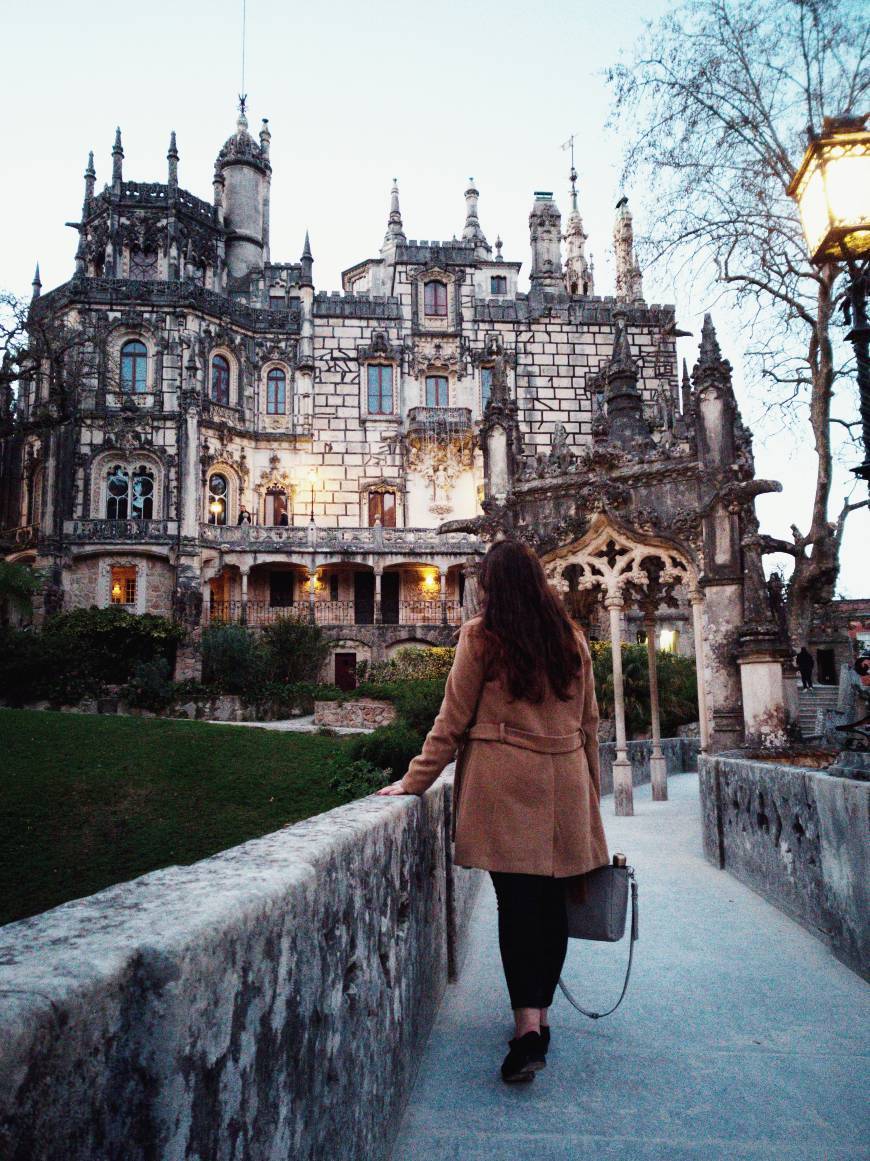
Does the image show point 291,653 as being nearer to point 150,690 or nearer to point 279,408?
point 150,690

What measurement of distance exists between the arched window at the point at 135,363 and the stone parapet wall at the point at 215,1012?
1498 inches

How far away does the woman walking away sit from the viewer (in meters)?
3.03

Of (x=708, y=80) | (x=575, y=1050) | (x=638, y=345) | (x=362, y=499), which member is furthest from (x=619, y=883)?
(x=638, y=345)

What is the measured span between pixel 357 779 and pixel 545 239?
38785 mm

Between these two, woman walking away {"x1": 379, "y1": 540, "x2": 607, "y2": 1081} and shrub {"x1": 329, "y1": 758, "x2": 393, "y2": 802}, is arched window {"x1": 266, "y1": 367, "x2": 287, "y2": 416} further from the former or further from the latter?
woman walking away {"x1": 379, "y1": 540, "x2": 607, "y2": 1081}

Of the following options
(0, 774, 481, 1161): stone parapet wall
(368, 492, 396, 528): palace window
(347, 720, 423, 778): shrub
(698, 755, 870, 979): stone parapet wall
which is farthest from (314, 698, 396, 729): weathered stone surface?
(0, 774, 481, 1161): stone parapet wall

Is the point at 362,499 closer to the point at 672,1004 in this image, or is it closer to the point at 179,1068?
the point at 672,1004

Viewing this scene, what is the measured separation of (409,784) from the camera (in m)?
3.33

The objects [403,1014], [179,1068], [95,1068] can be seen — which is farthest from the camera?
[403,1014]

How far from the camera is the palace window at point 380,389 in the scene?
39406 mm

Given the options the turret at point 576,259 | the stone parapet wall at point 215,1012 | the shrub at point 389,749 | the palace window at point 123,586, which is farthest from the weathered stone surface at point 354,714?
the turret at point 576,259

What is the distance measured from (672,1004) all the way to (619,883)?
1134 mm

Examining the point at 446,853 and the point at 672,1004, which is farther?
the point at 446,853

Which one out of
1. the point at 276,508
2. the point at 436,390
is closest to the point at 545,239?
the point at 436,390
